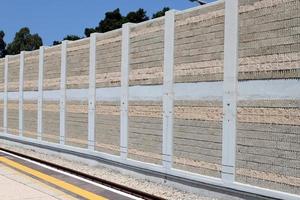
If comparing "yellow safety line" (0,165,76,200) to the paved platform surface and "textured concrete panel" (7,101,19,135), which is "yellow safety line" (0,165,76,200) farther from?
"textured concrete panel" (7,101,19,135)

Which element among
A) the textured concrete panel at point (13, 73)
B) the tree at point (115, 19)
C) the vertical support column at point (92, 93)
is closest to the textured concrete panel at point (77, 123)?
the vertical support column at point (92, 93)

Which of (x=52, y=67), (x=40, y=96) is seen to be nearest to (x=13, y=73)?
(x=40, y=96)

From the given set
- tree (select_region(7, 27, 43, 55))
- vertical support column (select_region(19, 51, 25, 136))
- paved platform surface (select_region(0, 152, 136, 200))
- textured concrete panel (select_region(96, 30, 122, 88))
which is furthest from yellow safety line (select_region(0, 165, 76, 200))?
tree (select_region(7, 27, 43, 55))

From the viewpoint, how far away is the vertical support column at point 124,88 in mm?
15922

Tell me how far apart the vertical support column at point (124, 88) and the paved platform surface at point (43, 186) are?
1794mm

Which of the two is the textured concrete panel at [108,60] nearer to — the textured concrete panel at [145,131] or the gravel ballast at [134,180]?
the textured concrete panel at [145,131]

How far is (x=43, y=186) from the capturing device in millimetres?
13367

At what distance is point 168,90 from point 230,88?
264 cm

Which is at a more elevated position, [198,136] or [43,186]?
[198,136]

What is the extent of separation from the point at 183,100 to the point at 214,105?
4.31 feet

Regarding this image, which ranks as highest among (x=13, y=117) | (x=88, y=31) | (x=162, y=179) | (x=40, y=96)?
(x=88, y=31)

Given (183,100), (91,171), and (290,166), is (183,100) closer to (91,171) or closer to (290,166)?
(290,166)

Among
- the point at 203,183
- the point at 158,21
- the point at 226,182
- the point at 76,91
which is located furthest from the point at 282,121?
the point at 76,91

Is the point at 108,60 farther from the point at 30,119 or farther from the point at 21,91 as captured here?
the point at 21,91
